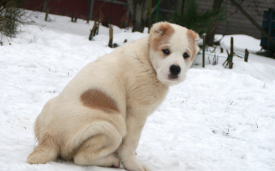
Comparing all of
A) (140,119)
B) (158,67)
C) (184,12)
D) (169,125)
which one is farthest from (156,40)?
(184,12)

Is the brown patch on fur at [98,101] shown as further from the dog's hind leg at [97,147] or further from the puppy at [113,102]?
the dog's hind leg at [97,147]

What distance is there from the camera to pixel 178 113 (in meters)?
5.46

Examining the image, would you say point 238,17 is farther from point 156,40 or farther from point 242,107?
point 156,40

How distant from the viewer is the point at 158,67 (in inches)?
117

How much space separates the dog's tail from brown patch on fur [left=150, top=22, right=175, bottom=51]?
1444 mm

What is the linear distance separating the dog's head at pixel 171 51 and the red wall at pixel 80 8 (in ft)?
44.5

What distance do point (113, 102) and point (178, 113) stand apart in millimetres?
2837

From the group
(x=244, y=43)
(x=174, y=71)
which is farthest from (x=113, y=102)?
(x=244, y=43)

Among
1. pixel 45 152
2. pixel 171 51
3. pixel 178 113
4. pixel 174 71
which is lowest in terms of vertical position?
pixel 178 113

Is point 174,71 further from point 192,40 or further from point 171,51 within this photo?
point 192,40

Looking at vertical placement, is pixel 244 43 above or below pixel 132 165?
above

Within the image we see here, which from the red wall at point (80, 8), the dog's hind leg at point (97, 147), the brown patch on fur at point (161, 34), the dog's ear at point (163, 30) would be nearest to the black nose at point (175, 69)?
the brown patch on fur at point (161, 34)

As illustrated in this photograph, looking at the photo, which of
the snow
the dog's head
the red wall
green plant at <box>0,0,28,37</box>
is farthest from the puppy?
the red wall

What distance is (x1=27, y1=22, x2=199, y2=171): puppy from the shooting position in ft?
8.74
